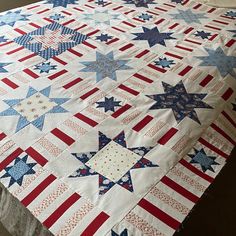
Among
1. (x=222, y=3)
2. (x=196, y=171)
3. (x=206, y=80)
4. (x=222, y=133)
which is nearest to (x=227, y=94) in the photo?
(x=206, y=80)

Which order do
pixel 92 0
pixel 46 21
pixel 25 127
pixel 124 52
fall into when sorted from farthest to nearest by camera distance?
pixel 92 0 → pixel 46 21 → pixel 124 52 → pixel 25 127

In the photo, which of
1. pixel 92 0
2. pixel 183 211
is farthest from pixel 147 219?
pixel 92 0

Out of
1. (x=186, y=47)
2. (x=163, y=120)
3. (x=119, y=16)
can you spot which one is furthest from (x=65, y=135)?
(x=119, y=16)

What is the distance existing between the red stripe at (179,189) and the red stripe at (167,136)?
0.14 m

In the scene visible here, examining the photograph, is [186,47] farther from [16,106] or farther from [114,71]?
[16,106]

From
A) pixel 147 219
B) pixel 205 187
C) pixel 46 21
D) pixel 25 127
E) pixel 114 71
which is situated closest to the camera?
pixel 147 219

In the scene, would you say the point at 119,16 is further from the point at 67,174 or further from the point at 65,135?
the point at 67,174

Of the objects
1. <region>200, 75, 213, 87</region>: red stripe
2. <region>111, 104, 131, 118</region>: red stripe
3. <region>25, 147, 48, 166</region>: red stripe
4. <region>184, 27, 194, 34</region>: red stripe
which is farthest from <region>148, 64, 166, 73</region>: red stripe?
<region>25, 147, 48, 166</region>: red stripe

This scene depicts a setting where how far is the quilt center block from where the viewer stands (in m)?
0.85

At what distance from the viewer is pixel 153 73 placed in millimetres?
1261

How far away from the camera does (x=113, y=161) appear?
888mm

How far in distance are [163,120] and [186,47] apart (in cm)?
56

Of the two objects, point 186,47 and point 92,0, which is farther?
point 92,0

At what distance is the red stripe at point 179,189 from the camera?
821 mm
